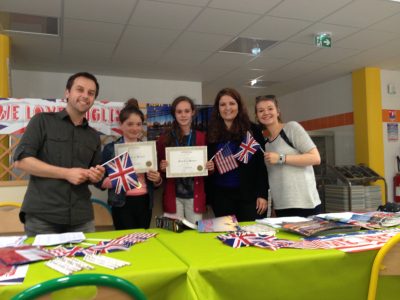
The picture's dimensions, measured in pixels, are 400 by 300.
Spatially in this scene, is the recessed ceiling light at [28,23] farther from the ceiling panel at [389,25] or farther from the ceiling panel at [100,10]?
the ceiling panel at [389,25]

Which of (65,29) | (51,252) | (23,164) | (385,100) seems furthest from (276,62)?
(51,252)

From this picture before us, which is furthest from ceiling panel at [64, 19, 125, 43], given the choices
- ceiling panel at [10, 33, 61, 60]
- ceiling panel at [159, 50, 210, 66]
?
ceiling panel at [159, 50, 210, 66]

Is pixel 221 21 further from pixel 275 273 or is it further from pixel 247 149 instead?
pixel 275 273

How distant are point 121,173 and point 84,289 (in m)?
1.13

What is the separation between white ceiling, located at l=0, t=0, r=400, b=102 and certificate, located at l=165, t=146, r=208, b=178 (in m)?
2.09

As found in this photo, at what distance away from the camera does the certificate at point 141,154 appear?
225 cm

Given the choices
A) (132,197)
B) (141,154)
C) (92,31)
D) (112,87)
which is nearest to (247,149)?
(141,154)

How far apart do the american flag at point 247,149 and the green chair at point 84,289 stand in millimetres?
1540

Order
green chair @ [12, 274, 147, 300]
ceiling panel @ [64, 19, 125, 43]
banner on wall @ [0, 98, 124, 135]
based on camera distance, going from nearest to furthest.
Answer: green chair @ [12, 274, 147, 300] → banner on wall @ [0, 98, 124, 135] → ceiling panel @ [64, 19, 125, 43]

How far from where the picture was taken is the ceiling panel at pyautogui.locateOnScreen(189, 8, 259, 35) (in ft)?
13.3

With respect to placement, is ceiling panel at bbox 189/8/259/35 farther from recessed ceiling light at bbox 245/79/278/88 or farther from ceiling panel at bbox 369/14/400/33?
recessed ceiling light at bbox 245/79/278/88

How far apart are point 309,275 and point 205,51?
454cm

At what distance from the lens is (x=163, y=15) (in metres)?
4.05

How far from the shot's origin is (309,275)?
4.03ft
